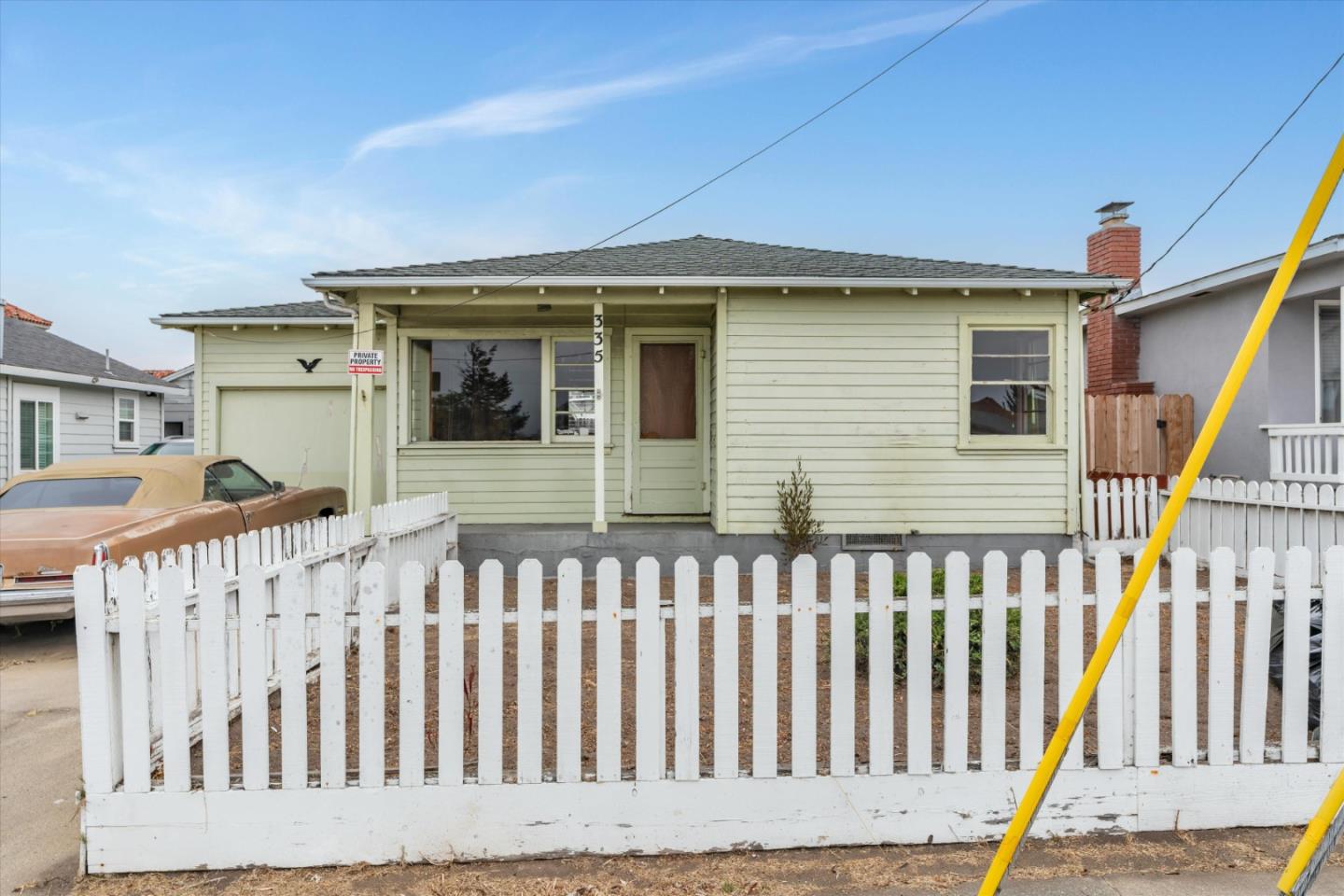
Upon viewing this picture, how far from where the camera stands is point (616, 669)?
125 inches

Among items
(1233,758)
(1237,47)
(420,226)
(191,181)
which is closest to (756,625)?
(1233,758)

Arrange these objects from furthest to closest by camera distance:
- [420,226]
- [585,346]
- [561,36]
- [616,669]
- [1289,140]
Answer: [420,226], [561,36], [585,346], [1289,140], [616,669]

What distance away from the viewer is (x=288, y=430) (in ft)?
43.6

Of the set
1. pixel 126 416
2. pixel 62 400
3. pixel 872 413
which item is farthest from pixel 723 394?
pixel 126 416

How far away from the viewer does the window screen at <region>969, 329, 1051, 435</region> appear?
394 inches

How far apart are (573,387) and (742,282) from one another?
2.94 meters

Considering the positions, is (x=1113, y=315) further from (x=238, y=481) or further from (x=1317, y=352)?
(x=238, y=481)

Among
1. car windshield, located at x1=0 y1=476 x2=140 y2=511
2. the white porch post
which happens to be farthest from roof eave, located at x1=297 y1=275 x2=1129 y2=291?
car windshield, located at x1=0 y1=476 x2=140 y2=511

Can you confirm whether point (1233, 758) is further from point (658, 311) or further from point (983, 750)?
point (658, 311)

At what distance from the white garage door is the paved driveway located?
6.50 m

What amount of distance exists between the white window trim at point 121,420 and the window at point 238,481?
12.8 m

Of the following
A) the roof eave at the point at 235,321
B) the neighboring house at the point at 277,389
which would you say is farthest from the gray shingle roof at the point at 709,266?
Result: the neighboring house at the point at 277,389

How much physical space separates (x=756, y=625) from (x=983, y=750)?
103 cm

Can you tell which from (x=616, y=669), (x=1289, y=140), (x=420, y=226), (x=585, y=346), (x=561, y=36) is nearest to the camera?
(x=616, y=669)
